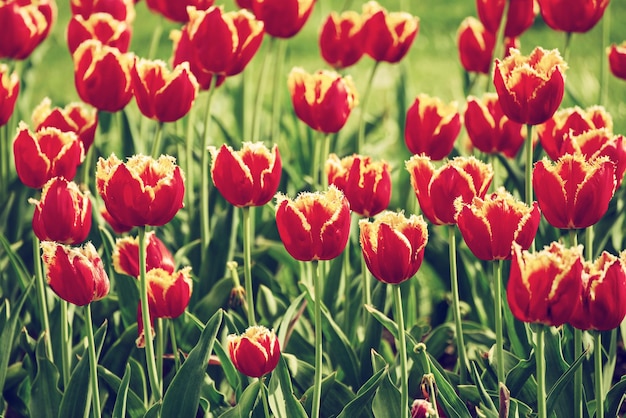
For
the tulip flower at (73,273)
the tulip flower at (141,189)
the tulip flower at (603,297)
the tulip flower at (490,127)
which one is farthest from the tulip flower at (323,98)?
the tulip flower at (603,297)

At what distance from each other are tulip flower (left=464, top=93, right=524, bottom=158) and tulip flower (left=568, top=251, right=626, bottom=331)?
85 centimetres

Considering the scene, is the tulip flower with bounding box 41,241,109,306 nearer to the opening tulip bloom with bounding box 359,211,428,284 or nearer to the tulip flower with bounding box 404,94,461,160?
the opening tulip bloom with bounding box 359,211,428,284

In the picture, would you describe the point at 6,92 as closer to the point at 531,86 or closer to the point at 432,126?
the point at 432,126

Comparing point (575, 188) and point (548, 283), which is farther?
point (575, 188)

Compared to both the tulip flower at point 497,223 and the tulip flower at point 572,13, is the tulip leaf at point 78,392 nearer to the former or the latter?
the tulip flower at point 497,223

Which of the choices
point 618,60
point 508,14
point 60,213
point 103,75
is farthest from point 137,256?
point 618,60

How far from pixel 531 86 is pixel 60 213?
0.92m

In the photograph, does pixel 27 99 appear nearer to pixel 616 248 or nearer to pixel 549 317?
pixel 616 248

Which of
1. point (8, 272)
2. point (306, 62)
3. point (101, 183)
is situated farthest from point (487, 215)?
point (306, 62)

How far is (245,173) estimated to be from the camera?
1831 mm

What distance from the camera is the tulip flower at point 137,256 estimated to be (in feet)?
6.30

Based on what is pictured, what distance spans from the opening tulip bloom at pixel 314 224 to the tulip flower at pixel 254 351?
0.51 ft

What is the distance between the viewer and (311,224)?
65.1 inches

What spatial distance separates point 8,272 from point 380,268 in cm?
134
